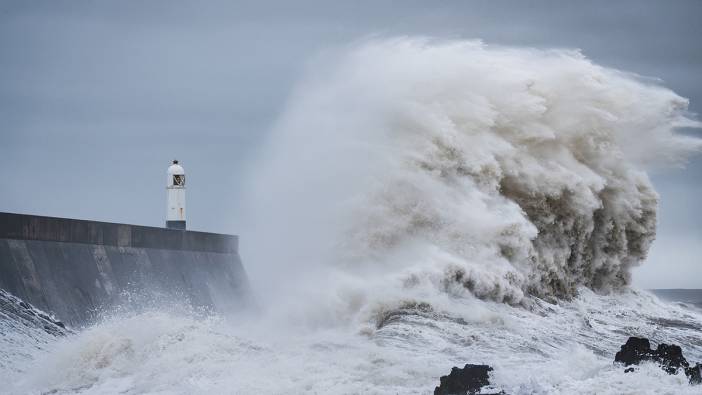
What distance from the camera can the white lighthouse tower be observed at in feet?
59.4

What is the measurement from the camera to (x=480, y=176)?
64.8 feet

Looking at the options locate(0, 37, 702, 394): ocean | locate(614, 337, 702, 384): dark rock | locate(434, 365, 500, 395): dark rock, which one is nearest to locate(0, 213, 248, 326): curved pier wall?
locate(0, 37, 702, 394): ocean

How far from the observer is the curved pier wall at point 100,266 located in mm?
12586

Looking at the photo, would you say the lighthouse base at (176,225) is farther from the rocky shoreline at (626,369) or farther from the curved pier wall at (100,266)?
the rocky shoreline at (626,369)

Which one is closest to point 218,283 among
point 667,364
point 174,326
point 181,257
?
point 181,257

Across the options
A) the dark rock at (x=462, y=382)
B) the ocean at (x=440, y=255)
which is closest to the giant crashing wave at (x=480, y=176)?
the ocean at (x=440, y=255)

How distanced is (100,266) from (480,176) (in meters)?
7.84

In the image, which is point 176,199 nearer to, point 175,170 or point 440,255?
point 175,170

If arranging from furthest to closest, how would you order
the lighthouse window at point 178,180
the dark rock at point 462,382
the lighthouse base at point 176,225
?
the lighthouse window at point 178,180
the lighthouse base at point 176,225
the dark rock at point 462,382

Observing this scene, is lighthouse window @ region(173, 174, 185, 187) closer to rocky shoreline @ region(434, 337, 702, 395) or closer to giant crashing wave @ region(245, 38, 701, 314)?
giant crashing wave @ region(245, 38, 701, 314)

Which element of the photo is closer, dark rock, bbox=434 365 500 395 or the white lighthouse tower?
dark rock, bbox=434 365 500 395

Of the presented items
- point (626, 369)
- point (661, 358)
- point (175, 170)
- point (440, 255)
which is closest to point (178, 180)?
point (175, 170)

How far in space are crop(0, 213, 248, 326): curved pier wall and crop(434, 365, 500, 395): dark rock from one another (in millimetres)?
4253

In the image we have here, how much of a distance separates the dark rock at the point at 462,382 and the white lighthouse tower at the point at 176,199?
748cm
